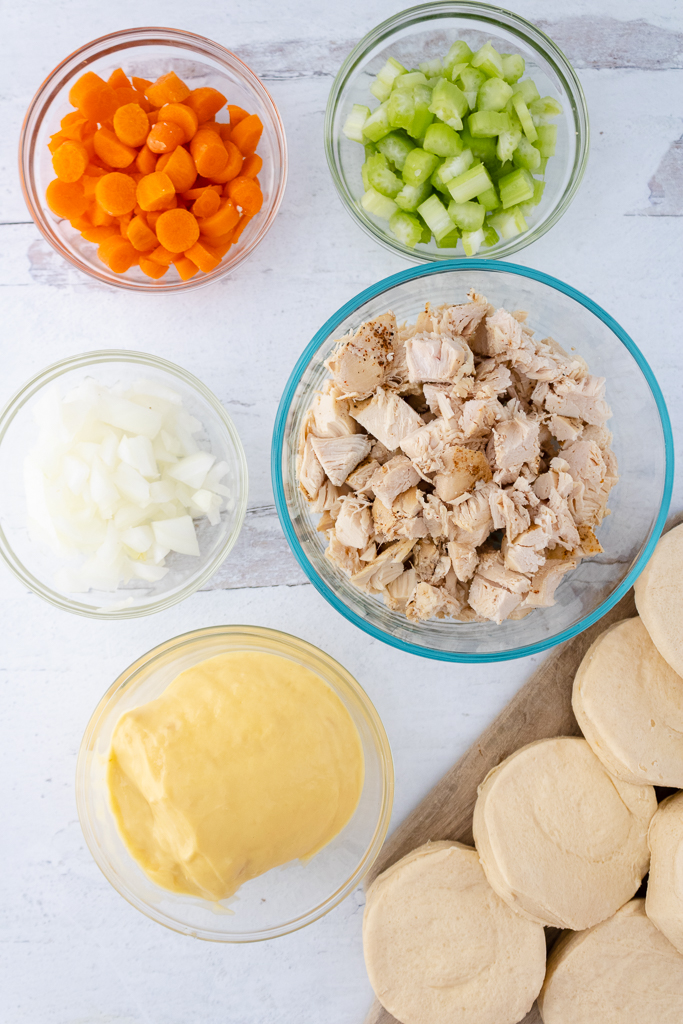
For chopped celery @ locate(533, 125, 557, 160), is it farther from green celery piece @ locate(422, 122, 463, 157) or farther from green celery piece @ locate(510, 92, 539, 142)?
green celery piece @ locate(422, 122, 463, 157)

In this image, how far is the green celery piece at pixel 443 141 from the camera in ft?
5.28

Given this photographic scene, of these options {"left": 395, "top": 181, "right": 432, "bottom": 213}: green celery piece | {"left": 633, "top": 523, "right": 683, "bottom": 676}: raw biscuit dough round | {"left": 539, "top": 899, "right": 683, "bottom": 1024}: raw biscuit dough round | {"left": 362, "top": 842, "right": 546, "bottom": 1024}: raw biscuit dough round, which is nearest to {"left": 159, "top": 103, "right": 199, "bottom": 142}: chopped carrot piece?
{"left": 395, "top": 181, "right": 432, "bottom": 213}: green celery piece

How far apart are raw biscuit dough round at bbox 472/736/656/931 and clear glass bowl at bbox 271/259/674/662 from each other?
0.40m

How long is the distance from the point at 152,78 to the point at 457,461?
4.57ft

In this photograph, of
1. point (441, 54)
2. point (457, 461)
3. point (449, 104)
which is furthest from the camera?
point (441, 54)

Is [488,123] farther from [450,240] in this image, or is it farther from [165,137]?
[165,137]

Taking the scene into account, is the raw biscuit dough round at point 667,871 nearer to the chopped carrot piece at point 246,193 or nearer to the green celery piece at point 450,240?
the green celery piece at point 450,240

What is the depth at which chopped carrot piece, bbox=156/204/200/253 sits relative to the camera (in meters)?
1.64

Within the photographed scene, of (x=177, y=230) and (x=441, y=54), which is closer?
(x=177, y=230)

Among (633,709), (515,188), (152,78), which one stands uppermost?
(152,78)

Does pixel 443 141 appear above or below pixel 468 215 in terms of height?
above

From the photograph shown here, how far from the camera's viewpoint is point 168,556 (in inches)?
69.7

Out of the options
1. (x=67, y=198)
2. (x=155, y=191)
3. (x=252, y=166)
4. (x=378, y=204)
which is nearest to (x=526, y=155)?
(x=378, y=204)

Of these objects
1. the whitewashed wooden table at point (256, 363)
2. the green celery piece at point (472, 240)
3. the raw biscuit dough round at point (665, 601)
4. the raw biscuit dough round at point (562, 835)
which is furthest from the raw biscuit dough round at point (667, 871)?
the green celery piece at point (472, 240)
